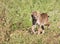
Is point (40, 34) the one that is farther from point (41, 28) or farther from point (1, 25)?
point (1, 25)

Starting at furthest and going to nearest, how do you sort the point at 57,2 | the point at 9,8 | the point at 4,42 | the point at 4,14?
the point at 57,2 < the point at 9,8 < the point at 4,14 < the point at 4,42

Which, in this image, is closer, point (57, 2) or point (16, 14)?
point (16, 14)

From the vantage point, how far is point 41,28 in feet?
34.1

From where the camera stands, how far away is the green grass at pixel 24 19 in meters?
8.90

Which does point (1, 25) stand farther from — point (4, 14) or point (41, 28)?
point (41, 28)

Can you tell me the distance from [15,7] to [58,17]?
6.18 feet

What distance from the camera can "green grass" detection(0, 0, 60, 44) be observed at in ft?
29.2

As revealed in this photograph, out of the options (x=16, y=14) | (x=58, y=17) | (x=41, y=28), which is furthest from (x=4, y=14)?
(x=58, y=17)

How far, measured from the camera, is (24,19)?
10.8m

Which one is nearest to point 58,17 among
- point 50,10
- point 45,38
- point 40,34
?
point 50,10

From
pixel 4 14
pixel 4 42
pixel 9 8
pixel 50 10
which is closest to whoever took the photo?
pixel 4 42

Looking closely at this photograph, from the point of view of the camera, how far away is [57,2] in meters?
13.2

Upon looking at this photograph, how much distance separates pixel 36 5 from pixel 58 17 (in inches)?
51.9

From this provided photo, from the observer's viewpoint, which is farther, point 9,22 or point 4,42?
point 9,22
